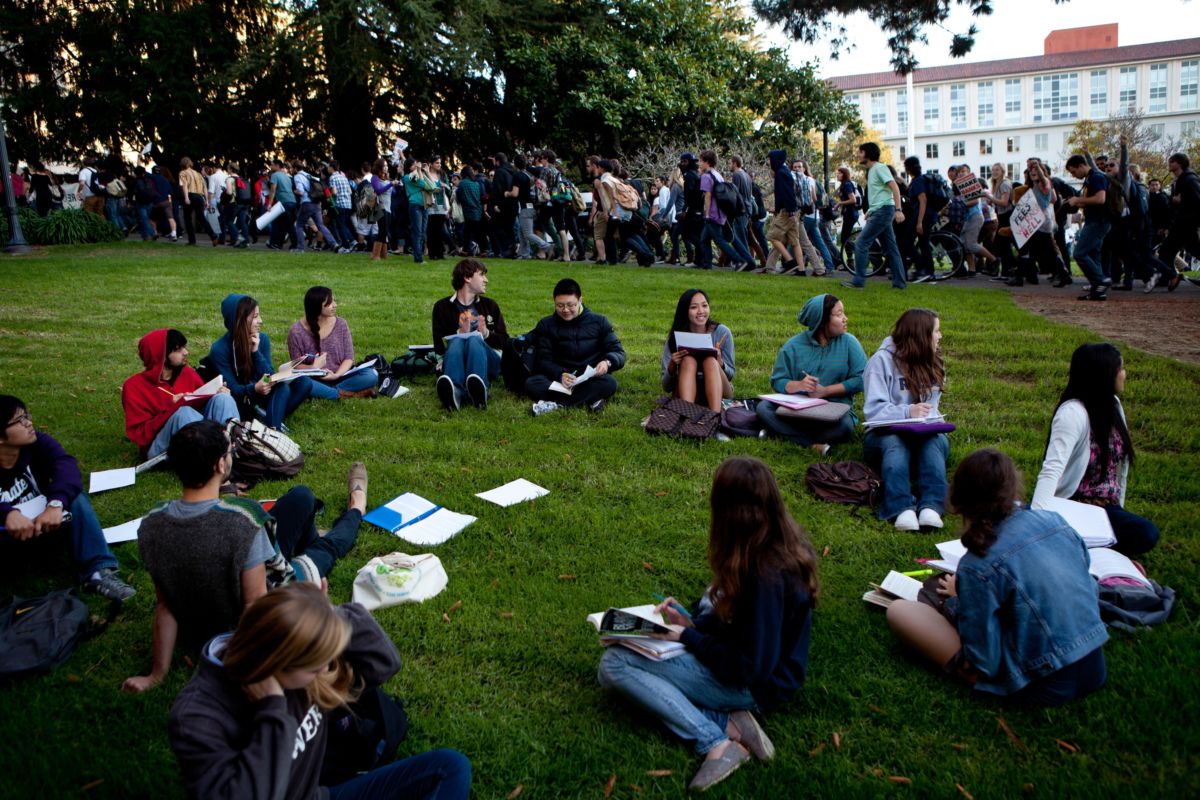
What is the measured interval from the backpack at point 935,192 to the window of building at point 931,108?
8690 centimetres

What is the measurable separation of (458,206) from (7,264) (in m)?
8.50

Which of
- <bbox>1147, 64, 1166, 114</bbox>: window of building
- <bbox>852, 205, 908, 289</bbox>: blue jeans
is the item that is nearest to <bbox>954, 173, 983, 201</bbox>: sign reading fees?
<bbox>852, 205, 908, 289</bbox>: blue jeans

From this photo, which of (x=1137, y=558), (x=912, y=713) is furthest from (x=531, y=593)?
(x=1137, y=558)

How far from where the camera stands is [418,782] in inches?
118

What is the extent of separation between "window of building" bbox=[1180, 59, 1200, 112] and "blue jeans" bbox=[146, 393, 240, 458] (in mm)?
99159

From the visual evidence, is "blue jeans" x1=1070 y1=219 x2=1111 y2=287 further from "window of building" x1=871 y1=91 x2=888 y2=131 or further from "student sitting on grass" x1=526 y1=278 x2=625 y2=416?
"window of building" x1=871 y1=91 x2=888 y2=131

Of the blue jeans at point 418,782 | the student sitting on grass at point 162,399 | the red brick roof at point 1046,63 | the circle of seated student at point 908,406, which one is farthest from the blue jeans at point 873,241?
the red brick roof at point 1046,63

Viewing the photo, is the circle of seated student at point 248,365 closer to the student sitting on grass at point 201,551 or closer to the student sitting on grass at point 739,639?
the student sitting on grass at point 201,551

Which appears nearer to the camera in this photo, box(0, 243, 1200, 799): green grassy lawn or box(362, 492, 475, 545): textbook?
box(0, 243, 1200, 799): green grassy lawn

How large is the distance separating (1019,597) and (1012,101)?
98.3 metres

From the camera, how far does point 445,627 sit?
14.6ft

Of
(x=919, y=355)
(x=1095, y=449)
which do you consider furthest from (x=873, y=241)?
(x=1095, y=449)

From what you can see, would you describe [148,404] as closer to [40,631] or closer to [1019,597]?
[40,631]

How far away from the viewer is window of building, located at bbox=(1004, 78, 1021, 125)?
88000mm
